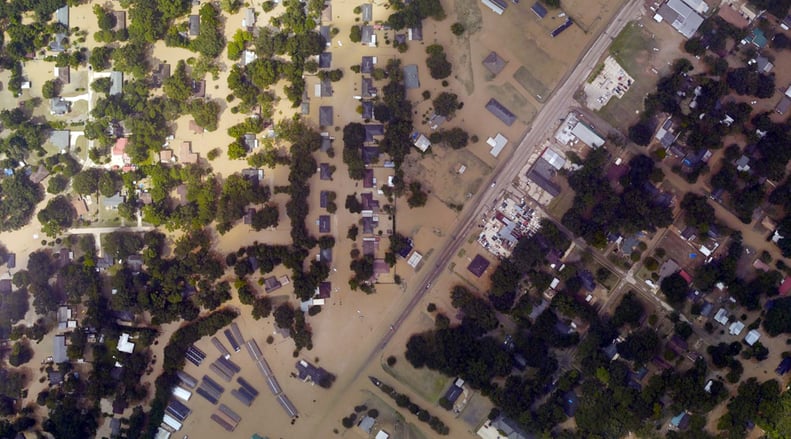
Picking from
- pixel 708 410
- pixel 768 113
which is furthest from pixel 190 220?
pixel 768 113

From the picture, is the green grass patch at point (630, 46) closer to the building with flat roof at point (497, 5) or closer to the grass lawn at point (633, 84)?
the grass lawn at point (633, 84)

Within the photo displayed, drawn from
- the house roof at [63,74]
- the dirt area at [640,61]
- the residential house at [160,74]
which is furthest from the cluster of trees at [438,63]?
the house roof at [63,74]

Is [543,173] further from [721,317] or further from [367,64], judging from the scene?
[721,317]

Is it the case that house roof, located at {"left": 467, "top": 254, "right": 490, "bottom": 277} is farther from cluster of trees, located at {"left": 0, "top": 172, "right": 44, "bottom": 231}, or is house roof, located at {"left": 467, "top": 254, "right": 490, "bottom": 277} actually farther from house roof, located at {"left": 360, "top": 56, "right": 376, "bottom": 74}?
cluster of trees, located at {"left": 0, "top": 172, "right": 44, "bottom": 231}

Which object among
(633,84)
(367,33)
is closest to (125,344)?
(367,33)

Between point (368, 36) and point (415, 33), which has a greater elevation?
point (415, 33)

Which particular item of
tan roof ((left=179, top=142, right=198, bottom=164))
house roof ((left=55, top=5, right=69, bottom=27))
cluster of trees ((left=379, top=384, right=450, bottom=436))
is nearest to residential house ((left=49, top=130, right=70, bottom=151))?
house roof ((left=55, top=5, right=69, bottom=27))

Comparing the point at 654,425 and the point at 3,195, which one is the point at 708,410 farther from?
the point at 3,195
